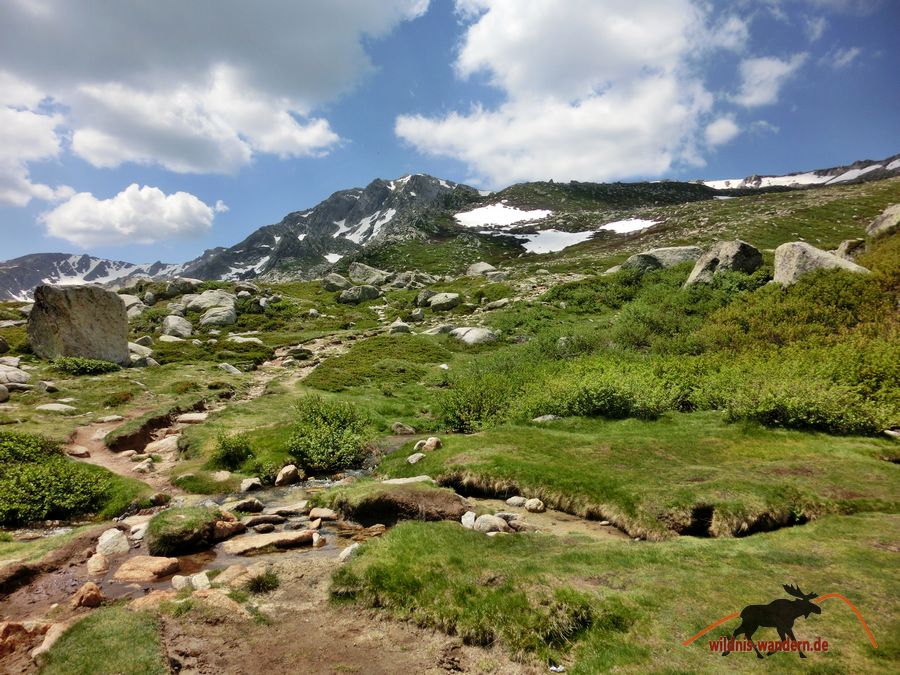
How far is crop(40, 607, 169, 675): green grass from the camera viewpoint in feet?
23.8

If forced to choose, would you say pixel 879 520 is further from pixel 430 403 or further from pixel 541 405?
pixel 430 403

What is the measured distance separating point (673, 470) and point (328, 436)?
1521cm

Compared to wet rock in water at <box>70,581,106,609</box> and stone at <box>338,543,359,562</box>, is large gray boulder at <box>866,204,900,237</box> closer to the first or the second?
stone at <box>338,543,359,562</box>

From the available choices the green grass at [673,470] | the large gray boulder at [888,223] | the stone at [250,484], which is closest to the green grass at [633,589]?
the green grass at [673,470]

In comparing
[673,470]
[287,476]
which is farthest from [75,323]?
[673,470]

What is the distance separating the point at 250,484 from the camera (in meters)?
18.1

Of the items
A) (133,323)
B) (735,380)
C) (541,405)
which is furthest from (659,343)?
(133,323)

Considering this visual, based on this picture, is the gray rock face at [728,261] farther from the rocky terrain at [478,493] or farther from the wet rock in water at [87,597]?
the wet rock in water at [87,597]

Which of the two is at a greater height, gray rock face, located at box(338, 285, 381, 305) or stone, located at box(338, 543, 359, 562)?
gray rock face, located at box(338, 285, 381, 305)

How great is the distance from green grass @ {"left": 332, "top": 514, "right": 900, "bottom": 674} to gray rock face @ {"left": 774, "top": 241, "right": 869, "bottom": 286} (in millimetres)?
25568

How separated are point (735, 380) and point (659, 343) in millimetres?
9760

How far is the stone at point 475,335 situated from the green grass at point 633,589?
35.5m

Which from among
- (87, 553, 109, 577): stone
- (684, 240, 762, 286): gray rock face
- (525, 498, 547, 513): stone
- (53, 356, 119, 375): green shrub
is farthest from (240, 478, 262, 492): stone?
(684, 240, 762, 286): gray rock face

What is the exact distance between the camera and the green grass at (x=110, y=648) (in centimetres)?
726
